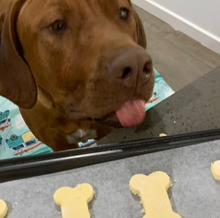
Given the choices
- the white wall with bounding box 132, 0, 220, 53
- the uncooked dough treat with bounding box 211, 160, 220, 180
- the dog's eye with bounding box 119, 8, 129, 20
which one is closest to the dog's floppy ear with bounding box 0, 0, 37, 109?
the dog's eye with bounding box 119, 8, 129, 20

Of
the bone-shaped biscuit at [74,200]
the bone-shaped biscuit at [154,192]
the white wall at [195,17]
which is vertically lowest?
the white wall at [195,17]

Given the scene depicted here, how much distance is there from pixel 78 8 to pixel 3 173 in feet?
1.45

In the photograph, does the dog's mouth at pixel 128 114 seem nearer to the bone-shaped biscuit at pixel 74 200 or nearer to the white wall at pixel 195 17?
the bone-shaped biscuit at pixel 74 200

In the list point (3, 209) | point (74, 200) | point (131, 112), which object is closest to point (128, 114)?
point (131, 112)

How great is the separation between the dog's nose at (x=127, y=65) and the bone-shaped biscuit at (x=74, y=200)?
0.27 metres

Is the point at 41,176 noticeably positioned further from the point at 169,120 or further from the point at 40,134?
the point at 40,134

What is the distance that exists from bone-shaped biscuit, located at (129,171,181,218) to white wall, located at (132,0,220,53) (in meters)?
1.65

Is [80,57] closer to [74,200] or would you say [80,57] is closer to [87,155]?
[87,155]

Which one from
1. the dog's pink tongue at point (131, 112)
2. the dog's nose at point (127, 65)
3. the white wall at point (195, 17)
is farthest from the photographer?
the white wall at point (195, 17)

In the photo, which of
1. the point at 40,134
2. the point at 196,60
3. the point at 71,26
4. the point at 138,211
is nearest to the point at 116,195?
the point at 138,211

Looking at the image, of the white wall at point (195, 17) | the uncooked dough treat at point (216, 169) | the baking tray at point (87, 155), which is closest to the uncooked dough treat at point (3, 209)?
the baking tray at point (87, 155)

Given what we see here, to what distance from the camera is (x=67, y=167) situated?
78 cm

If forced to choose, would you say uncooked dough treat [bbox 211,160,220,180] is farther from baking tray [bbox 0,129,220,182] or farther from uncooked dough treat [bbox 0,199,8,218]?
uncooked dough treat [bbox 0,199,8,218]

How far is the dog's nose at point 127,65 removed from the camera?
68 centimetres
